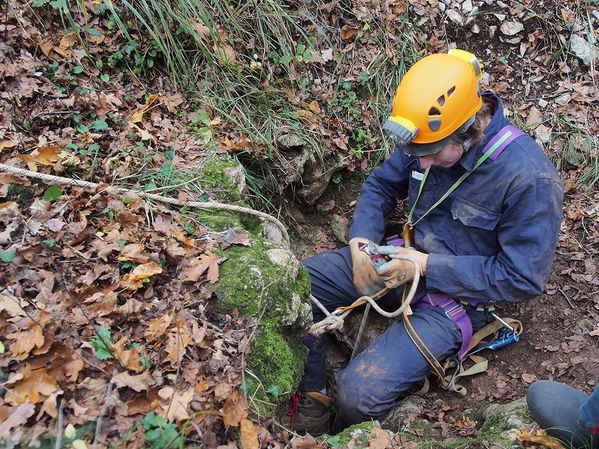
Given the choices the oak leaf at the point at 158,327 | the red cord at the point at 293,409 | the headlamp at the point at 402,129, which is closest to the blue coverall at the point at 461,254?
the red cord at the point at 293,409

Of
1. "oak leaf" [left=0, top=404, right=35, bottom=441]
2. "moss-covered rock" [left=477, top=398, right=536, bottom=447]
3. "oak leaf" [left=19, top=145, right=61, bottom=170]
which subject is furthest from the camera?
"oak leaf" [left=19, top=145, right=61, bottom=170]

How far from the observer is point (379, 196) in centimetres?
384

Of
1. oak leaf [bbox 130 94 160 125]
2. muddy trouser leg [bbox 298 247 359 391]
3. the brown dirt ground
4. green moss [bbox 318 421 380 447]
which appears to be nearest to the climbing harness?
the brown dirt ground

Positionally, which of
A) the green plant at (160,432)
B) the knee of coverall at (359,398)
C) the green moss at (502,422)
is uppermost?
the green plant at (160,432)

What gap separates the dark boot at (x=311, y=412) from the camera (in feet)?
10.2

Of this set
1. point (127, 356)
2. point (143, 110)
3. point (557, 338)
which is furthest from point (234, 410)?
point (557, 338)

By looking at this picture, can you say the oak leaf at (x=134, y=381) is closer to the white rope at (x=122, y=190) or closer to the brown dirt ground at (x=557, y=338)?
the white rope at (x=122, y=190)

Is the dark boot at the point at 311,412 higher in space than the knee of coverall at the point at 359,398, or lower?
lower

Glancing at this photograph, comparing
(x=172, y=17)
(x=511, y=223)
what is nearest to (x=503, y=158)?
(x=511, y=223)

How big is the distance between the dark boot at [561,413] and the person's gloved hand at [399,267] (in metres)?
1.11

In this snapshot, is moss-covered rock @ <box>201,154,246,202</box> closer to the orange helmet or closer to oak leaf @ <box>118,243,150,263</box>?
oak leaf @ <box>118,243,150,263</box>

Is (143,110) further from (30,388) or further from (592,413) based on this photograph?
(592,413)

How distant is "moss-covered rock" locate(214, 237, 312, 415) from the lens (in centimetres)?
238

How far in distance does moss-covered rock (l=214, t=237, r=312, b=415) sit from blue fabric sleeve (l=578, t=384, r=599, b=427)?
1.50 metres
